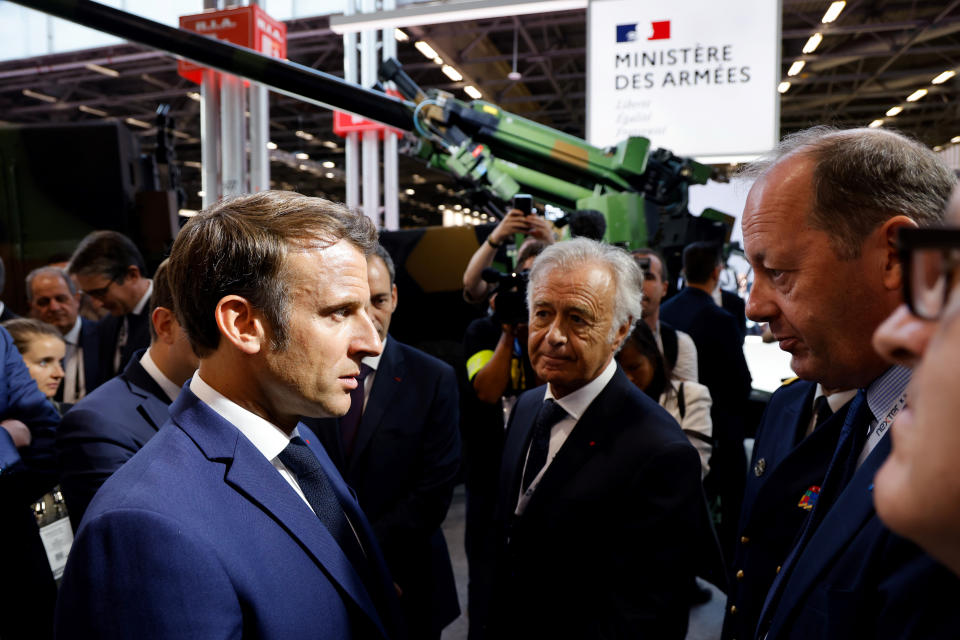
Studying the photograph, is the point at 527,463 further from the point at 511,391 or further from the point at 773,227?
the point at 773,227

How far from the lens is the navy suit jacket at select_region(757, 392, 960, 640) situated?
0.66 metres

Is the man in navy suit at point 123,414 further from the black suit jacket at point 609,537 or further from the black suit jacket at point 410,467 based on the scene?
the black suit jacket at point 609,537

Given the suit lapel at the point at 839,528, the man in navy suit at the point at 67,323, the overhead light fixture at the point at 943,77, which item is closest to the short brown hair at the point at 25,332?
the man in navy suit at the point at 67,323

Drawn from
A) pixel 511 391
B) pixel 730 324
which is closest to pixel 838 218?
pixel 511 391

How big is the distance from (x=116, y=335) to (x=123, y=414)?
1.89m

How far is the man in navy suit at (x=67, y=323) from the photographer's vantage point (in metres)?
3.54

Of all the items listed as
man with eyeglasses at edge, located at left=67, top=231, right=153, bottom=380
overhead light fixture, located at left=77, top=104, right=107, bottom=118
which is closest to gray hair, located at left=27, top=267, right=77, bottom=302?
man with eyeglasses at edge, located at left=67, top=231, right=153, bottom=380

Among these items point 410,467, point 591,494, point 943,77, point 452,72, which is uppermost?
point 943,77

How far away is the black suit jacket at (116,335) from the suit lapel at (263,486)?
217 centimetres

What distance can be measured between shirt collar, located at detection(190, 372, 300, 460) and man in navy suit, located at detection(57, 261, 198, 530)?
20.4 inches

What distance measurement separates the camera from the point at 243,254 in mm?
1060

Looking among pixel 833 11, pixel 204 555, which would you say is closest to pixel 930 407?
pixel 204 555

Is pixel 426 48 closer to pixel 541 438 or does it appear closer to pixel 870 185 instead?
pixel 541 438

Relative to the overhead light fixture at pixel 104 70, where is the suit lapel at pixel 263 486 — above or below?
below
